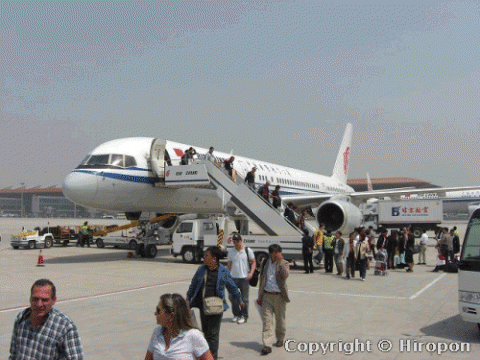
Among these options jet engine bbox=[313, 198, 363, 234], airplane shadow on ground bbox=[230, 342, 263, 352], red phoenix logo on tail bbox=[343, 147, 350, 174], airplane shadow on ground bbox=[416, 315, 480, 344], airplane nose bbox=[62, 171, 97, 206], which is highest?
red phoenix logo on tail bbox=[343, 147, 350, 174]

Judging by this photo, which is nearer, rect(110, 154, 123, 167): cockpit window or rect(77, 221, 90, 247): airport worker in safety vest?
rect(110, 154, 123, 167): cockpit window

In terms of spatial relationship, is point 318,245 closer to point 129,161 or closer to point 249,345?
point 129,161

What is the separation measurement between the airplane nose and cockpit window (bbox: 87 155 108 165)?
69 cm

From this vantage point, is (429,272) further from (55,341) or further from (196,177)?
(55,341)

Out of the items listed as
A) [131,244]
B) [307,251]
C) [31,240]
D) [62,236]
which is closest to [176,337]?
[307,251]

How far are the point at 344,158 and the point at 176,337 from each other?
37768 millimetres

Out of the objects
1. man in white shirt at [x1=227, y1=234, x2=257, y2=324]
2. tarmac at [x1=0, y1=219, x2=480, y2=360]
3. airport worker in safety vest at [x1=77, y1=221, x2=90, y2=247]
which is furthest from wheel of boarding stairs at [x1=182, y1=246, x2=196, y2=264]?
airport worker in safety vest at [x1=77, y1=221, x2=90, y2=247]

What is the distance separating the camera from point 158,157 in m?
18.6

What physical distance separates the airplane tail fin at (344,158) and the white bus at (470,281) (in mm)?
31409

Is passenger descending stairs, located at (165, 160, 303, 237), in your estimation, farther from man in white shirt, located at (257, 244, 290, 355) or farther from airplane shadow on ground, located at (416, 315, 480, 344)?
man in white shirt, located at (257, 244, 290, 355)

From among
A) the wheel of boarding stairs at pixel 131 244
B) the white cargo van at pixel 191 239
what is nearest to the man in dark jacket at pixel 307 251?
the white cargo van at pixel 191 239

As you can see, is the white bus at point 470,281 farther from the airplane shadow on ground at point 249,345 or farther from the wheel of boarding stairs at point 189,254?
the wheel of boarding stairs at point 189,254

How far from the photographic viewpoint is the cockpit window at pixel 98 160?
17172 millimetres

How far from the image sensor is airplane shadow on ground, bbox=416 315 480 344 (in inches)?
288
